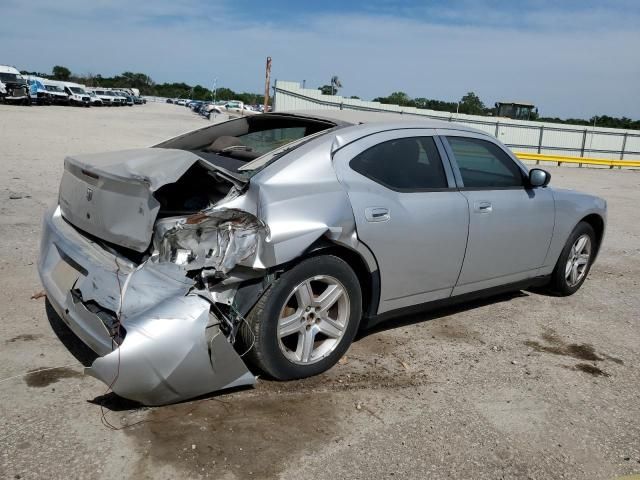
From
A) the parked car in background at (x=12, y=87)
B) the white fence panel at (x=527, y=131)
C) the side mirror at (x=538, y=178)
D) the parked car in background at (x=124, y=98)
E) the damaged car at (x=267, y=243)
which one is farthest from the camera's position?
the parked car in background at (x=124, y=98)

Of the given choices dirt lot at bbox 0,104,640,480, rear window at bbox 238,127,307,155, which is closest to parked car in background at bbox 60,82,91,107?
dirt lot at bbox 0,104,640,480

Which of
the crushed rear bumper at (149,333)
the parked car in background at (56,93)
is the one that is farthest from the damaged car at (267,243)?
the parked car in background at (56,93)

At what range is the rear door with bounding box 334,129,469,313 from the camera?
381 centimetres

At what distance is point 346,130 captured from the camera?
4.01 meters

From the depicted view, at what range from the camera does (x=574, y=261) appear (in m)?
5.73

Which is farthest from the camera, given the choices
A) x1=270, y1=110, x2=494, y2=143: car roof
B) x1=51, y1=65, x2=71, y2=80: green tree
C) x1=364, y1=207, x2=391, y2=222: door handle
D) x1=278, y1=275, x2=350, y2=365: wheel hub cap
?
x1=51, y1=65, x2=71, y2=80: green tree

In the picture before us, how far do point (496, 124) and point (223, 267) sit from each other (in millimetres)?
28851

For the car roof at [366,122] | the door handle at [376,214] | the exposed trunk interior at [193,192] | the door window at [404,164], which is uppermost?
the car roof at [366,122]

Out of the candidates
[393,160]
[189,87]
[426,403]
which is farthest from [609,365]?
[189,87]

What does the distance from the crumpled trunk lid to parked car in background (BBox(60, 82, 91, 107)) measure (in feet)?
175

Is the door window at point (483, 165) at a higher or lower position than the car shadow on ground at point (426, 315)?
higher

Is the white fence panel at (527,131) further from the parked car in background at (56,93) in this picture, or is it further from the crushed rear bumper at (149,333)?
the parked car in background at (56,93)

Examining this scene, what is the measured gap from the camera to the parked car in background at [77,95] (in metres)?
52.0

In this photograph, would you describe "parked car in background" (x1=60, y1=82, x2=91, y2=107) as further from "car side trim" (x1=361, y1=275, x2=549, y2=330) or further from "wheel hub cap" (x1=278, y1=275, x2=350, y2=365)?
"wheel hub cap" (x1=278, y1=275, x2=350, y2=365)
